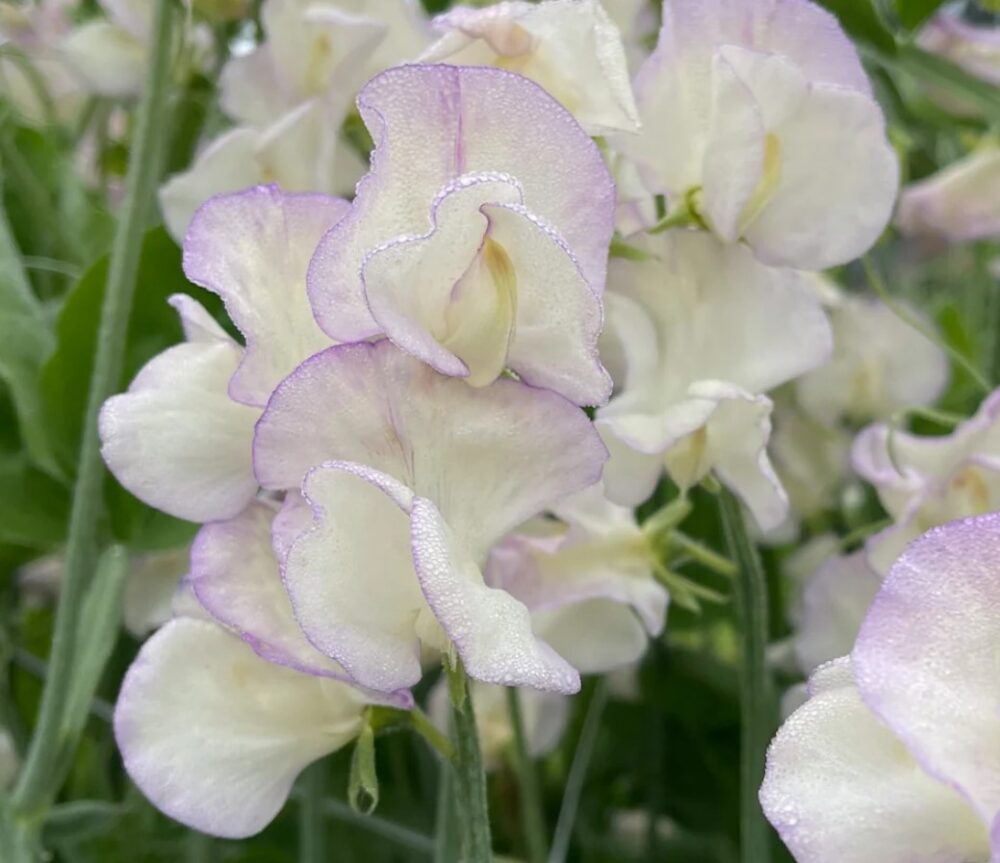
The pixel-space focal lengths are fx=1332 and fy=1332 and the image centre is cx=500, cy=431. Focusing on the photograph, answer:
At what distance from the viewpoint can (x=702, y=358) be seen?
451 millimetres

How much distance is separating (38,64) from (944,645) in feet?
Answer: 2.83

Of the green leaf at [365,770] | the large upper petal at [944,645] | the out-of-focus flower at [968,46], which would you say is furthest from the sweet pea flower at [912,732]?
the out-of-focus flower at [968,46]

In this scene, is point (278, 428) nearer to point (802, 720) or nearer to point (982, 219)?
point (802, 720)

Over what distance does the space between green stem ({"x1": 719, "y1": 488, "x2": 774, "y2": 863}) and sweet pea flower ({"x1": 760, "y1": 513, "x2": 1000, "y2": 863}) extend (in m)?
0.16

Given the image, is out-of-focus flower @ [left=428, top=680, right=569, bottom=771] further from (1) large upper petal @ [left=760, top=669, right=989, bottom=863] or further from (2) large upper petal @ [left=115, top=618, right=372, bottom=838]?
(1) large upper petal @ [left=760, top=669, right=989, bottom=863]

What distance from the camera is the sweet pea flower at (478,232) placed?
32 centimetres

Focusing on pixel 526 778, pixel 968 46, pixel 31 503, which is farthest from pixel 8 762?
pixel 968 46

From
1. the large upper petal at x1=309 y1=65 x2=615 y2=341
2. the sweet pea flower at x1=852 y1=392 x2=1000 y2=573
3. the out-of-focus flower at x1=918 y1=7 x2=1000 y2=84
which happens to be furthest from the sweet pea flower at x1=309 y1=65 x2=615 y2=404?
the out-of-focus flower at x1=918 y1=7 x2=1000 y2=84

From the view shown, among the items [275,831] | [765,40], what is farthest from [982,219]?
[275,831]

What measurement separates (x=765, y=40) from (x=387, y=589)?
0.23 m

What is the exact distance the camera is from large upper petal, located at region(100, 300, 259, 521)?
0.36 m

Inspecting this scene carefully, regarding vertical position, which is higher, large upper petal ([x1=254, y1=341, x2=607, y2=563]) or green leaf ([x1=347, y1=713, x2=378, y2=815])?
large upper petal ([x1=254, y1=341, x2=607, y2=563])

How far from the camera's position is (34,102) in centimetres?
101

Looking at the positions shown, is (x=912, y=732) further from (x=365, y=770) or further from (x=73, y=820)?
(x=73, y=820)
